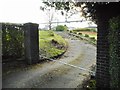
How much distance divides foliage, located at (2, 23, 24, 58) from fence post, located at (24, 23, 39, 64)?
287 mm

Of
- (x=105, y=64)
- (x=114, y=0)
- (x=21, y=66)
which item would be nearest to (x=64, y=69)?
(x=21, y=66)

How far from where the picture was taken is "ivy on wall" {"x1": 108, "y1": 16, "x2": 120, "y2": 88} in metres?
5.68

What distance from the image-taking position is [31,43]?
11492mm

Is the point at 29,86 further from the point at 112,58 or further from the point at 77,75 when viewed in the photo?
the point at 112,58

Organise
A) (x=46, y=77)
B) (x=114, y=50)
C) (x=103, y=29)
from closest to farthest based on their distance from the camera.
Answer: (x=114, y=50), (x=103, y=29), (x=46, y=77)

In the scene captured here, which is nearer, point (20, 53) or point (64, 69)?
point (64, 69)

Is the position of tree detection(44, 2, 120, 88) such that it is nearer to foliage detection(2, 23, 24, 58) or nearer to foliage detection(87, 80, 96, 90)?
foliage detection(87, 80, 96, 90)

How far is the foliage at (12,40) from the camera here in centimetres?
1111

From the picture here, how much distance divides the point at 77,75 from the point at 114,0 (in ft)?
14.5

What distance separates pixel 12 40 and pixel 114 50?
21.9ft

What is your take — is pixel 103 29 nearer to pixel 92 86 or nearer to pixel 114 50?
pixel 114 50

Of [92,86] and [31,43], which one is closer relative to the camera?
[92,86]

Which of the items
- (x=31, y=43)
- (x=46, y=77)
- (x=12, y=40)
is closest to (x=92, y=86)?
(x=46, y=77)

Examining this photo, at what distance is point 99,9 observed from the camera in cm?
657
